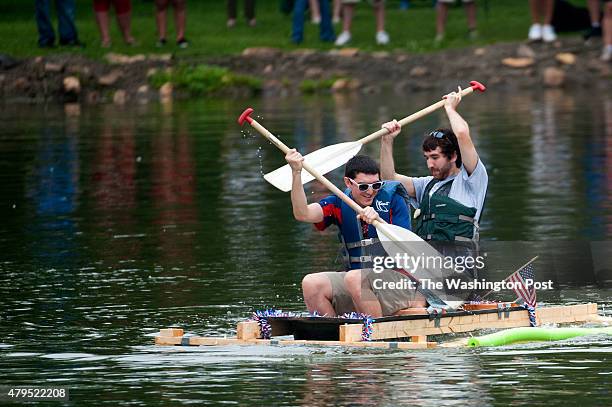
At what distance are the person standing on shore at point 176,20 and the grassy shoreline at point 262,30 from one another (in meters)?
0.20

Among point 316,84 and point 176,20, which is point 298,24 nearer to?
point 316,84

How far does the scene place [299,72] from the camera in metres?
34.2

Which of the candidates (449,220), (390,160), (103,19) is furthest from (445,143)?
(103,19)

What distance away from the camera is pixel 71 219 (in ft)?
62.2

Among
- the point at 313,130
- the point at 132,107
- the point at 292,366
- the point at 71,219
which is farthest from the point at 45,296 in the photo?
the point at 132,107

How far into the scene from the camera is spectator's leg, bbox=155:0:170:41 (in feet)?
109

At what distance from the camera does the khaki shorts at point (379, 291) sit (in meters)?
11.8

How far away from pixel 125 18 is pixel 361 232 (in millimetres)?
22538

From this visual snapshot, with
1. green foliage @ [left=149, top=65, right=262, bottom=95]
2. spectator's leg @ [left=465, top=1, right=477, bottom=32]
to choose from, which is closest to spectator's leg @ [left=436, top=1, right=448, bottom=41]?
spectator's leg @ [left=465, top=1, right=477, bottom=32]

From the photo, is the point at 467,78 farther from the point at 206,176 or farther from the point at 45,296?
the point at 45,296

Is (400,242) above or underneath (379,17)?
underneath

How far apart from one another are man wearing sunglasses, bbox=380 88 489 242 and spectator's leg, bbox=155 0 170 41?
21200mm

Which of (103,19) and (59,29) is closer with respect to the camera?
(103,19)

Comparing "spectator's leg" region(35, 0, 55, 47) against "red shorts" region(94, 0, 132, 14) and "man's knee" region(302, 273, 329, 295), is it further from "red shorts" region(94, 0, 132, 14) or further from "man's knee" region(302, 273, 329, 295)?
"man's knee" region(302, 273, 329, 295)
